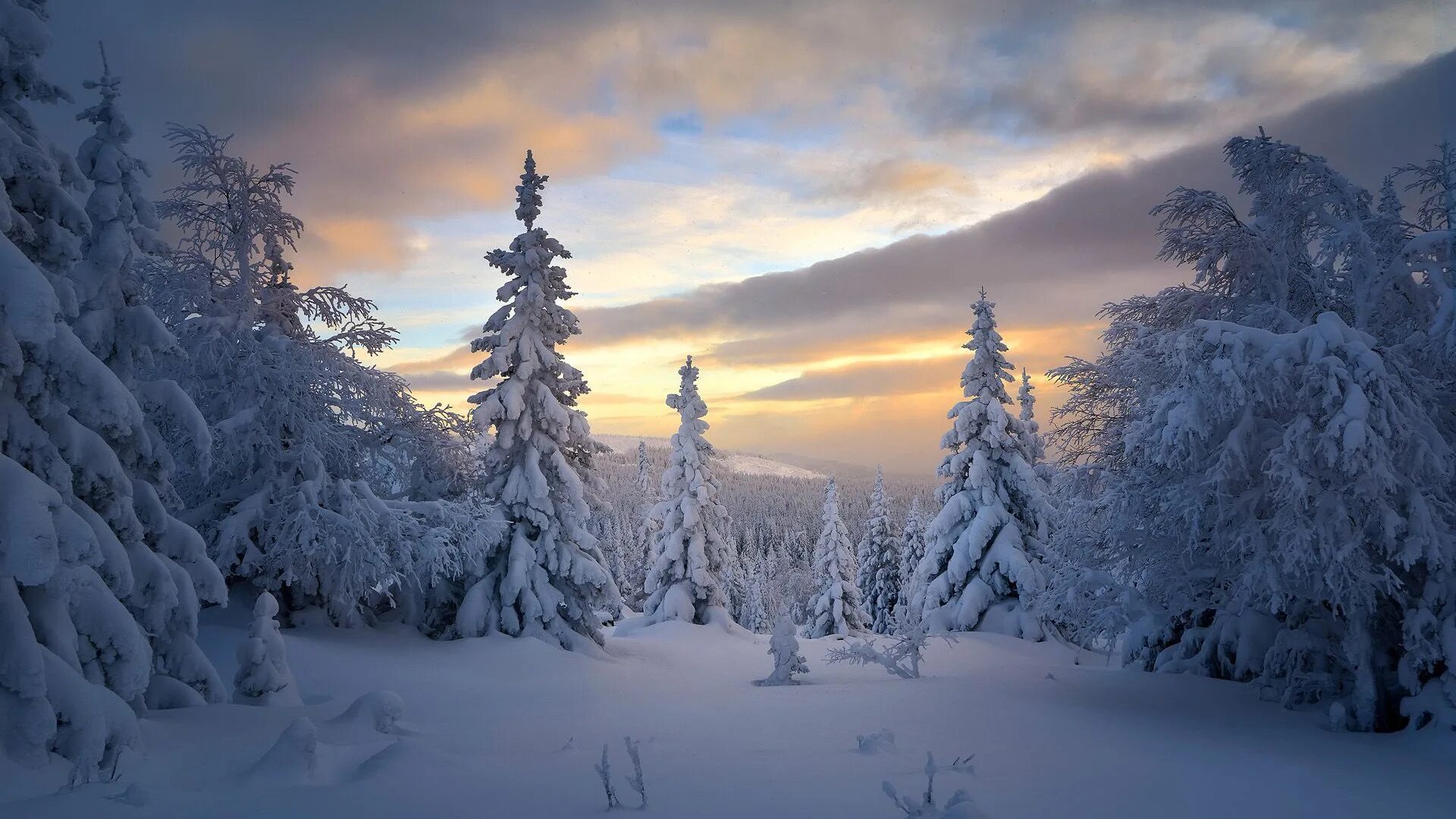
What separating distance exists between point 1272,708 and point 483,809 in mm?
12489

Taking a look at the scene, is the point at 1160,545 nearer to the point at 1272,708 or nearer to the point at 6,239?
the point at 1272,708

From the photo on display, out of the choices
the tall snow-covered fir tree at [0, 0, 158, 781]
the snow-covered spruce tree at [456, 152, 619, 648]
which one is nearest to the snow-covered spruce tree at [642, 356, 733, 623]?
the snow-covered spruce tree at [456, 152, 619, 648]

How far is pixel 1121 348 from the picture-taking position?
15.8 m

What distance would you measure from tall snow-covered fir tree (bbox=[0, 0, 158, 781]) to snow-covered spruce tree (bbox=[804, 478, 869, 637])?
A: 3073 centimetres

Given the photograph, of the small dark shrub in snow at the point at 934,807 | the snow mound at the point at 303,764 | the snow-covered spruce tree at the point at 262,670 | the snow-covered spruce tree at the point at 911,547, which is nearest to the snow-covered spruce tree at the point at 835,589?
the snow-covered spruce tree at the point at 911,547

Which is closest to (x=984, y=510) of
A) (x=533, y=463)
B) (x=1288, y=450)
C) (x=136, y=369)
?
(x=533, y=463)

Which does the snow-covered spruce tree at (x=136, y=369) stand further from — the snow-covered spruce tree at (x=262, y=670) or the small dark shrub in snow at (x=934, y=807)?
the small dark shrub in snow at (x=934, y=807)

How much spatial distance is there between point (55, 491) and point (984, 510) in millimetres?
24515

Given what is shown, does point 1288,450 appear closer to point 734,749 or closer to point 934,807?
point 934,807

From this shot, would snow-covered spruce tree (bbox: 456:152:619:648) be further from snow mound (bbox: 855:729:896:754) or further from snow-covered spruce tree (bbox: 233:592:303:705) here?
snow mound (bbox: 855:729:896:754)

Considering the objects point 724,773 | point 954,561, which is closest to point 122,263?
point 724,773

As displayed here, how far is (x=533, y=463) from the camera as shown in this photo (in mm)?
20422

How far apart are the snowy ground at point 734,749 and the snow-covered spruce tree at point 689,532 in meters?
13.1

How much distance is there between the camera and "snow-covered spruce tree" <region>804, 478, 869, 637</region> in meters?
36.8
